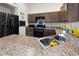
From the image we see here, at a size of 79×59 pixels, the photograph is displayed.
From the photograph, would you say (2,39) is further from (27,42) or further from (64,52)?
(64,52)

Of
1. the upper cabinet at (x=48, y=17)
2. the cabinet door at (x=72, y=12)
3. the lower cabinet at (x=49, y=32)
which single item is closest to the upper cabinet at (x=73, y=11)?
the cabinet door at (x=72, y=12)

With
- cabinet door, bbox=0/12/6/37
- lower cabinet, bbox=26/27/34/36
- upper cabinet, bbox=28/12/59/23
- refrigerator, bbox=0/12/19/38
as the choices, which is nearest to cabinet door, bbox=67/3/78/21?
upper cabinet, bbox=28/12/59/23

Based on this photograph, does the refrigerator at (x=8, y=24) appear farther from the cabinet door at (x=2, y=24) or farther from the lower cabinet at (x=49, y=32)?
the lower cabinet at (x=49, y=32)

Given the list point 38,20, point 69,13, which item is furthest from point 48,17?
point 69,13

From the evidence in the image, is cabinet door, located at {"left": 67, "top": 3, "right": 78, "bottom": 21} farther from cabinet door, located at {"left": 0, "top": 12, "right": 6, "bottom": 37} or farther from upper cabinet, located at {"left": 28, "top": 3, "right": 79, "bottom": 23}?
cabinet door, located at {"left": 0, "top": 12, "right": 6, "bottom": 37}

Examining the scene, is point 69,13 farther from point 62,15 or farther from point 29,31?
point 29,31

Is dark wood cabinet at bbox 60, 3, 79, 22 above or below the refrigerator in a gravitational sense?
above

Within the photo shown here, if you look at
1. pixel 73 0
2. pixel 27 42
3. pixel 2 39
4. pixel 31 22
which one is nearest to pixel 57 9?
pixel 73 0

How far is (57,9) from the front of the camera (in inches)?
45.9

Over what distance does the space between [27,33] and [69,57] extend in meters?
0.53

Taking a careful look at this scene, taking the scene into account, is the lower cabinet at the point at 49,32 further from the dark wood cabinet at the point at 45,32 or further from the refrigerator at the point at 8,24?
the refrigerator at the point at 8,24

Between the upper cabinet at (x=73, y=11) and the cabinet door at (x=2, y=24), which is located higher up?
the upper cabinet at (x=73, y=11)

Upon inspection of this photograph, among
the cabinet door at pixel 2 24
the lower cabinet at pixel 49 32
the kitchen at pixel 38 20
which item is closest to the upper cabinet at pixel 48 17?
the kitchen at pixel 38 20

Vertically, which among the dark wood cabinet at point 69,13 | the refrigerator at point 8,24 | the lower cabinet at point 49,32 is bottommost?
the lower cabinet at point 49,32
